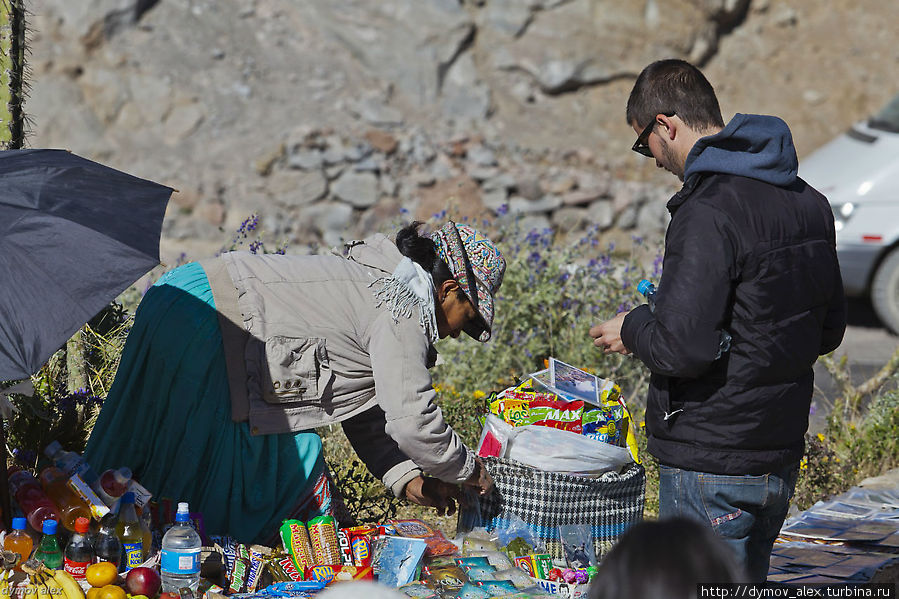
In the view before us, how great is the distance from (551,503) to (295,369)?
1.07 metres

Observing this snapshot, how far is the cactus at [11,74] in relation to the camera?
4.63 meters

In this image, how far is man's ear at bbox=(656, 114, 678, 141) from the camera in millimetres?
3025

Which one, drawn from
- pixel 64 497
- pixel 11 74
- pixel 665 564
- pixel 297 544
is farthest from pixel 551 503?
pixel 11 74

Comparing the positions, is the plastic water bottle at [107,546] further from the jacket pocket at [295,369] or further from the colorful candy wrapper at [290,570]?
the jacket pocket at [295,369]

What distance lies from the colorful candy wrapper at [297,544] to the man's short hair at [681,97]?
1835 millimetres

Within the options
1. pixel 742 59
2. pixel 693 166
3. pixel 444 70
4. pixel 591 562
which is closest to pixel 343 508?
pixel 591 562

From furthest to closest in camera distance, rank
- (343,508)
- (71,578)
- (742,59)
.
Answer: (742,59), (343,508), (71,578)

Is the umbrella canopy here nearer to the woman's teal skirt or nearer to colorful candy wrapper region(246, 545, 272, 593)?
the woman's teal skirt

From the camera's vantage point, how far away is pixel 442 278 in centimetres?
353

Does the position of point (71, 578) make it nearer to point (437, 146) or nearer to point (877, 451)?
point (877, 451)

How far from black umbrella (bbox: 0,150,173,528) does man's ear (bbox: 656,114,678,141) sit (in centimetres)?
158

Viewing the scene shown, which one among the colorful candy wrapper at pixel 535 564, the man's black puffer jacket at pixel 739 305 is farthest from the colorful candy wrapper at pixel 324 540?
the man's black puffer jacket at pixel 739 305

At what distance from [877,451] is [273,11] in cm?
1623

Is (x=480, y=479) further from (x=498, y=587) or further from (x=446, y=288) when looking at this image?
(x=446, y=288)
